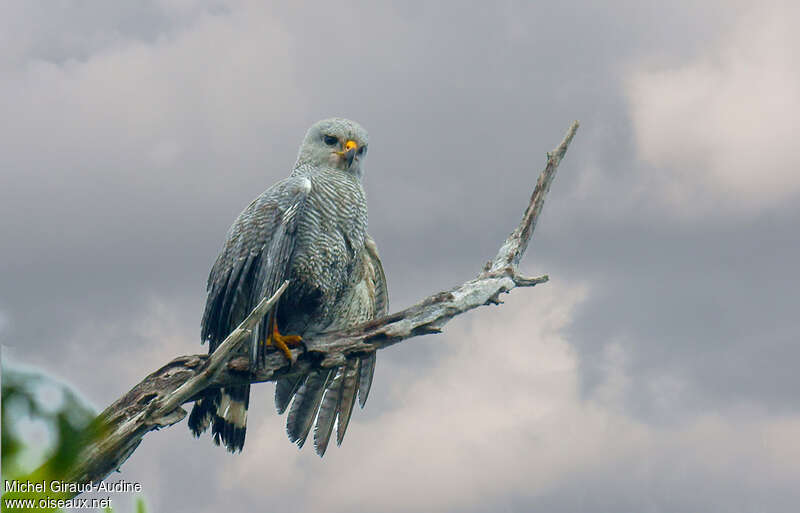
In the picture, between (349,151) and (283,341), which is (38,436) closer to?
(283,341)

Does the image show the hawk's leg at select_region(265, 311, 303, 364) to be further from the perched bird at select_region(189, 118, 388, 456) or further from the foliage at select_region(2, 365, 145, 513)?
the foliage at select_region(2, 365, 145, 513)

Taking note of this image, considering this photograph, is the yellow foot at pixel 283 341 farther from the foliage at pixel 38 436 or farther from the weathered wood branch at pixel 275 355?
the foliage at pixel 38 436

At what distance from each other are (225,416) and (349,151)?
2.41 m

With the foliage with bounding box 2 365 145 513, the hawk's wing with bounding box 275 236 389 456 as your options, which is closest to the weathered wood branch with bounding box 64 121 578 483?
the hawk's wing with bounding box 275 236 389 456

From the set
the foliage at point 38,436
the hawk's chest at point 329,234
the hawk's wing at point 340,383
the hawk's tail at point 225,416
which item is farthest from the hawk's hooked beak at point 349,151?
the foliage at point 38,436

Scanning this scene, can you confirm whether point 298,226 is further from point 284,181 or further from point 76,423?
point 76,423

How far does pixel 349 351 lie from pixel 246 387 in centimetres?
96

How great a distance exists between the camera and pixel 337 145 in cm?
675

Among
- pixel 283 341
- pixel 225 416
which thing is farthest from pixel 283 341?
pixel 225 416

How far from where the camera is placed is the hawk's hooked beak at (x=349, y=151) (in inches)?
262

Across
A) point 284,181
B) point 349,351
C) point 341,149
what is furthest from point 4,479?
point 341,149

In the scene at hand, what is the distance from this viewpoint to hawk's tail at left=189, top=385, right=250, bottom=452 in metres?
6.00

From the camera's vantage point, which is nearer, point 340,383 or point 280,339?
point 280,339

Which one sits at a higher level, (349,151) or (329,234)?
(349,151)
